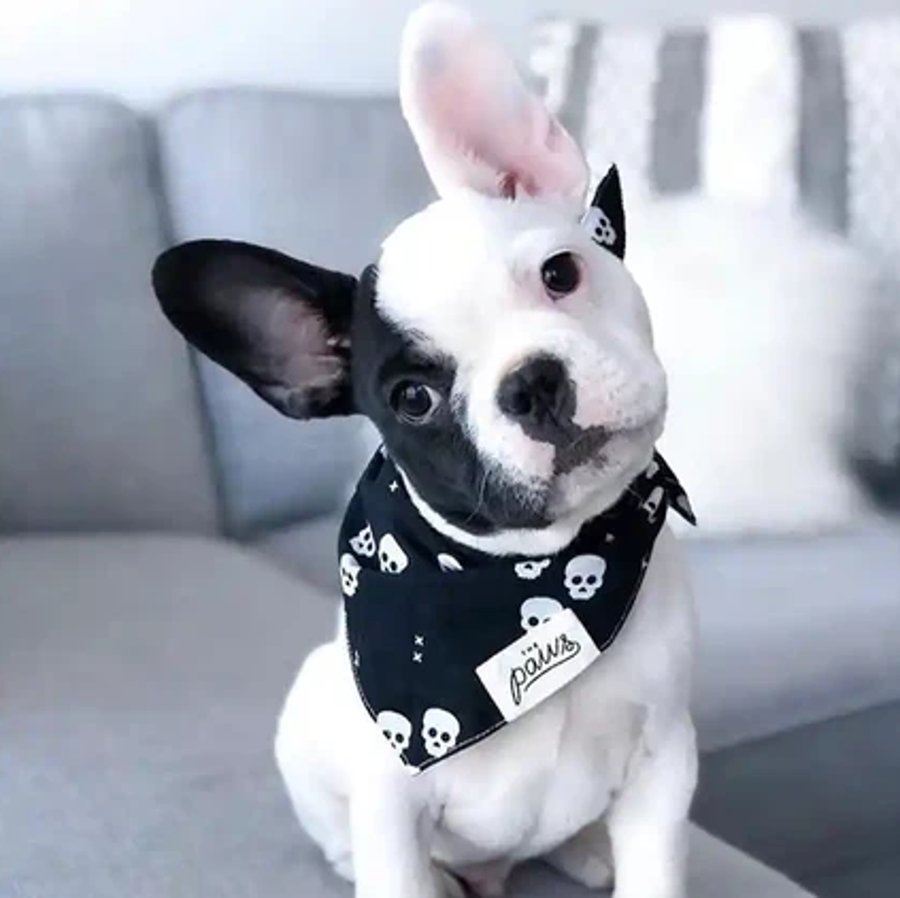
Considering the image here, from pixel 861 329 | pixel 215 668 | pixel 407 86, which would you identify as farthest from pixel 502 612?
pixel 861 329

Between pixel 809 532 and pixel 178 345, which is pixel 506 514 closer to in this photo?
pixel 809 532

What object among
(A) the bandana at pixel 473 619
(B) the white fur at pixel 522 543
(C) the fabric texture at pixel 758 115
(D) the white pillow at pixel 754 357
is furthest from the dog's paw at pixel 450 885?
(C) the fabric texture at pixel 758 115

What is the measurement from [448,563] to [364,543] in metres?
0.06

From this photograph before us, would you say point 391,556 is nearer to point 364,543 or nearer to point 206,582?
point 364,543

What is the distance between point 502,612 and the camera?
0.84 m

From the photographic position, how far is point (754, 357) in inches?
65.8

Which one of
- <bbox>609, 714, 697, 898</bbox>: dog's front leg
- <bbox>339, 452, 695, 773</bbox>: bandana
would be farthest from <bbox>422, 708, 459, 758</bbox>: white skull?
<bbox>609, 714, 697, 898</bbox>: dog's front leg

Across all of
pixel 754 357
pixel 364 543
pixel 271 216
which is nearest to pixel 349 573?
pixel 364 543

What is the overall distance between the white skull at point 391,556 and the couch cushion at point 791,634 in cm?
48

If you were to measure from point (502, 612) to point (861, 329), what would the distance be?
0.97 metres

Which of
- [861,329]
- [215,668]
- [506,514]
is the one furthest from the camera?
[861,329]

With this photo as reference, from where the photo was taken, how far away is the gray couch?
3.51ft

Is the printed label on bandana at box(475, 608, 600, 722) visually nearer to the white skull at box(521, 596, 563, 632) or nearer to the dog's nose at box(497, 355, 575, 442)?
the white skull at box(521, 596, 563, 632)

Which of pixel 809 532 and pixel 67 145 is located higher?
pixel 67 145
